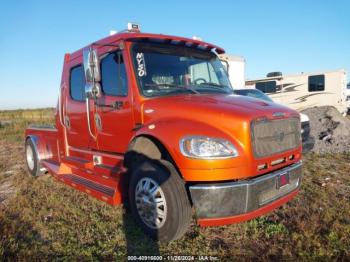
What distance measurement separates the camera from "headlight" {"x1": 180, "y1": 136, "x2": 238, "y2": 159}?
3049 millimetres

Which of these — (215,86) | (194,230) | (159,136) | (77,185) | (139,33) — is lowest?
(194,230)

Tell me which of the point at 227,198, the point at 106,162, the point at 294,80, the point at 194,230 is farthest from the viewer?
the point at 294,80

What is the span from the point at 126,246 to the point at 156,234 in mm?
396

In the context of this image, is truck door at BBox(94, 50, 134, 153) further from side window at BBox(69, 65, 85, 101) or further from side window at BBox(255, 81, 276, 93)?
side window at BBox(255, 81, 276, 93)

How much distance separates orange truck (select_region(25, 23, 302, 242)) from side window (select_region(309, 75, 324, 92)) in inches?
563

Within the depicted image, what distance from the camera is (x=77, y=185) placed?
4.78 meters

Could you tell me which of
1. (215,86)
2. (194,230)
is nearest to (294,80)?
(215,86)

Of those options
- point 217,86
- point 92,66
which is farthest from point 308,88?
point 92,66

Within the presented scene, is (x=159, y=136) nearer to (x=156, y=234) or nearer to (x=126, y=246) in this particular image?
(x=156, y=234)

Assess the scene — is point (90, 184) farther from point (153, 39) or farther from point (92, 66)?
point (153, 39)

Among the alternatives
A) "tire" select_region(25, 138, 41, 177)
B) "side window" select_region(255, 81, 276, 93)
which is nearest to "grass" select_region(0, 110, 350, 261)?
"tire" select_region(25, 138, 41, 177)

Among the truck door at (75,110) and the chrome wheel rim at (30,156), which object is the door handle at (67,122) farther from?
the chrome wheel rim at (30,156)

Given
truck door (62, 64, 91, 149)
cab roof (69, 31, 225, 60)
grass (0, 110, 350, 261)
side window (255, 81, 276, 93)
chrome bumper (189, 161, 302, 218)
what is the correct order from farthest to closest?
side window (255, 81, 276, 93) < truck door (62, 64, 91, 149) < cab roof (69, 31, 225, 60) < grass (0, 110, 350, 261) < chrome bumper (189, 161, 302, 218)

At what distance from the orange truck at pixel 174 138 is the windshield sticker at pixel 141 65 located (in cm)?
1
